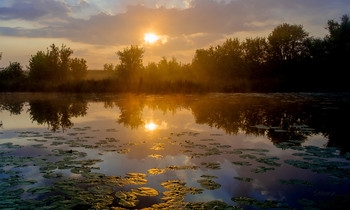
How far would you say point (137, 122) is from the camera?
1406cm

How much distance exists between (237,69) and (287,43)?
1191 centimetres

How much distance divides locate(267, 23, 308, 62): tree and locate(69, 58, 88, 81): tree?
4553 centimetres

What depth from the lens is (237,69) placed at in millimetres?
61281

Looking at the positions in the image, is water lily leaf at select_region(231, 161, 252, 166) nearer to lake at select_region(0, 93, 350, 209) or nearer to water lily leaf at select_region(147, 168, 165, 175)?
lake at select_region(0, 93, 350, 209)

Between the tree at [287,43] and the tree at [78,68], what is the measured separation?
149ft

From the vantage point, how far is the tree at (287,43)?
183ft

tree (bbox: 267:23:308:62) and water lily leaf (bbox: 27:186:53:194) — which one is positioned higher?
tree (bbox: 267:23:308:62)

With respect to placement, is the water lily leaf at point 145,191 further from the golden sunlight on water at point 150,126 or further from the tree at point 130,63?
the tree at point 130,63

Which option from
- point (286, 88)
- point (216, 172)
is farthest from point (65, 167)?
point (286, 88)

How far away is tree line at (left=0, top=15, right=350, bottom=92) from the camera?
4190 centimetres

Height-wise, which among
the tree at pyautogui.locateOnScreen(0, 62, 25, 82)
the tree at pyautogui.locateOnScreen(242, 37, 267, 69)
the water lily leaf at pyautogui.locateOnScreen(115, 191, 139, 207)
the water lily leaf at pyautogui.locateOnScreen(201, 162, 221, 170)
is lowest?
the water lily leaf at pyautogui.locateOnScreen(115, 191, 139, 207)

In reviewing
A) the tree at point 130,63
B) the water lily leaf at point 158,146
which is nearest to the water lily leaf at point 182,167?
the water lily leaf at point 158,146

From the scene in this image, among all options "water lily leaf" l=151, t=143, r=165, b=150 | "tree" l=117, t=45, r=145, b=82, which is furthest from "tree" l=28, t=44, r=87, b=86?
"water lily leaf" l=151, t=143, r=165, b=150

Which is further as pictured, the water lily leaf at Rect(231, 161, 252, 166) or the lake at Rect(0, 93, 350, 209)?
the water lily leaf at Rect(231, 161, 252, 166)
